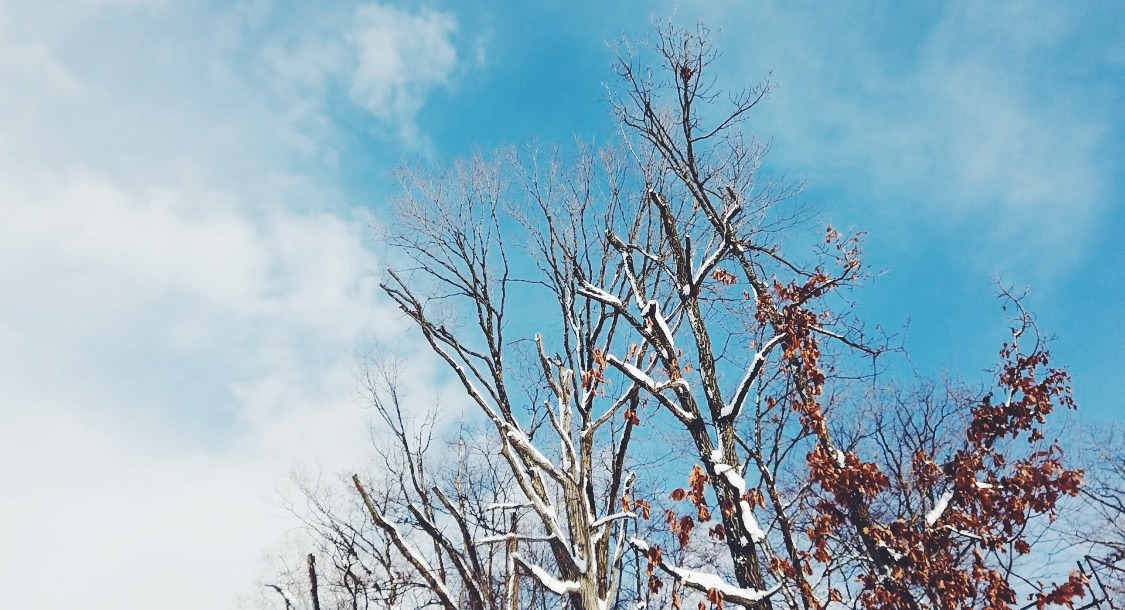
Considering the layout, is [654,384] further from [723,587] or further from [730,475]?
[723,587]

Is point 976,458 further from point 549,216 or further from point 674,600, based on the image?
point 549,216

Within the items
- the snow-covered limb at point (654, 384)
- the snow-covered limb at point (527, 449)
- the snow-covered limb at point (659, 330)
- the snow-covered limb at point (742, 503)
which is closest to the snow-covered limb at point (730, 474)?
the snow-covered limb at point (742, 503)

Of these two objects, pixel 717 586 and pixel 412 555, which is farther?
pixel 412 555

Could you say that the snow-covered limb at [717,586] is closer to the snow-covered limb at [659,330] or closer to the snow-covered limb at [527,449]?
the snow-covered limb at [659,330]

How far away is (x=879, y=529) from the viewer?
229 inches

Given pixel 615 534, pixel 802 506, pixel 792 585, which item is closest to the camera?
pixel 792 585

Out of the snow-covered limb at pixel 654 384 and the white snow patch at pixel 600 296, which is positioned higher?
the white snow patch at pixel 600 296

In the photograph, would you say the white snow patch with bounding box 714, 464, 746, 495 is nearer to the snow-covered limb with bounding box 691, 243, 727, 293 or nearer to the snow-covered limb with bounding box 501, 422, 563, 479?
the snow-covered limb with bounding box 691, 243, 727, 293

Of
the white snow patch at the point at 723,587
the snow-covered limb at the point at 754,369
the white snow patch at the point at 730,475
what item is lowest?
the white snow patch at the point at 723,587

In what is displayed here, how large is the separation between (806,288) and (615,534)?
15.9ft

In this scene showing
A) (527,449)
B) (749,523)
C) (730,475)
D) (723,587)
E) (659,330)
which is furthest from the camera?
(527,449)

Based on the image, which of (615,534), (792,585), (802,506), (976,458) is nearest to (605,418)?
(615,534)

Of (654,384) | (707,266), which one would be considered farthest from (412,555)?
(707,266)

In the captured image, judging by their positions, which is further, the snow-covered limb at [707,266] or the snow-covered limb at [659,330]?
the snow-covered limb at [707,266]
